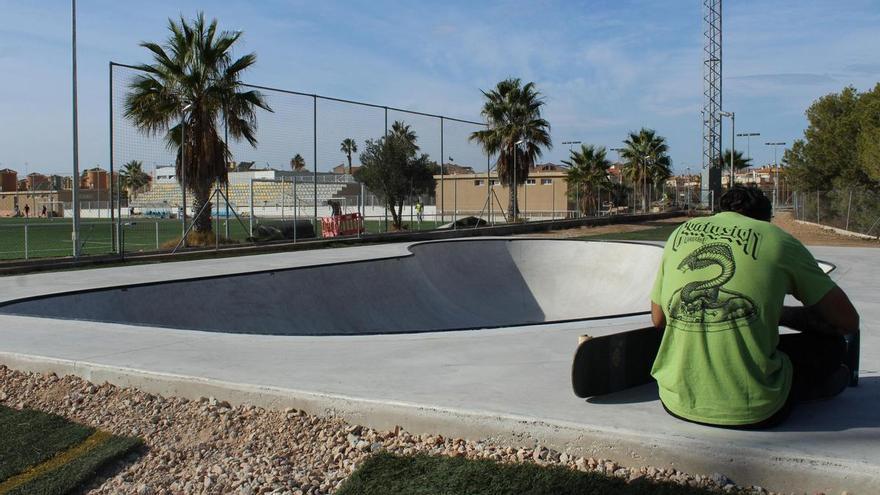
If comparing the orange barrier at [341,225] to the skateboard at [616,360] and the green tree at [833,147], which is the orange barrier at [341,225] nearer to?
the skateboard at [616,360]

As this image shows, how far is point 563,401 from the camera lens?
470cm

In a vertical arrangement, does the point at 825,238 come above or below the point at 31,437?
above

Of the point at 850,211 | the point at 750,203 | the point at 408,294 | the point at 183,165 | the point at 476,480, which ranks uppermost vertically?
the point at 183,165

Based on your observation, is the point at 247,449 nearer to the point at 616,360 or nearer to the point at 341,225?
the point at 616,360

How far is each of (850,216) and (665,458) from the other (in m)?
32.9

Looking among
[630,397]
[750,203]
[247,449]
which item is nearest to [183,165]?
[247,449]

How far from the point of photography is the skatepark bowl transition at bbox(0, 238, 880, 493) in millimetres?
3848

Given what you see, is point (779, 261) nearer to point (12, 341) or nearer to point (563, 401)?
point (563, 401)

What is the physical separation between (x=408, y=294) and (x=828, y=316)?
38.1 ft

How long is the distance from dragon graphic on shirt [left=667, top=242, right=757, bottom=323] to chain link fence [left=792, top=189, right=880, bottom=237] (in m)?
29.7

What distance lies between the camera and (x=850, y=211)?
31.5 meters

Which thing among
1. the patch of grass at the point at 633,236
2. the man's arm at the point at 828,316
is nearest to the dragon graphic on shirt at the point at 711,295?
the man's arm at the point at 828,316

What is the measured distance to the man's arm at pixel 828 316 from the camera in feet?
12.5

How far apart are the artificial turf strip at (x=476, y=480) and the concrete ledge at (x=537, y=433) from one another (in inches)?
8.8
